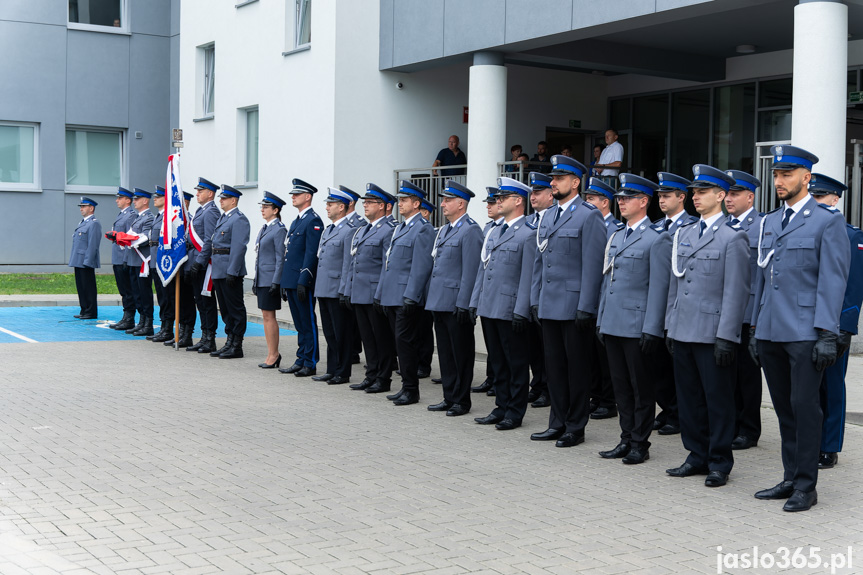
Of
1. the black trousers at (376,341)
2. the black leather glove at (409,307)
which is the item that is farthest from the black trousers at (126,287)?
the black leather glove at (409,307)

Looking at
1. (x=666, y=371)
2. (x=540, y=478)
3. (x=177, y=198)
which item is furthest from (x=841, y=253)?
(x=177, y=198)

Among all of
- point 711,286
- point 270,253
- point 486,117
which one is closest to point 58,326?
point 270,253

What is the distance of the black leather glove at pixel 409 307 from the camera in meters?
9.99

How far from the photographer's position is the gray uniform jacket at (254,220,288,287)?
12.2m

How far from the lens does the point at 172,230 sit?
14289mm

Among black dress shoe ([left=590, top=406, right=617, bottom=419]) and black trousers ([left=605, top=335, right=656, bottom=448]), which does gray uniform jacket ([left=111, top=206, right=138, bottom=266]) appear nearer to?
black dress shoe ([left=590, top=406, right=617, bottom=419])

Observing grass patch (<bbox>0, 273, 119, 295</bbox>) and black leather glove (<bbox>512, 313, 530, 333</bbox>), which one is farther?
grass patch (<bbox>0, 273, 119, 295</bbox>)

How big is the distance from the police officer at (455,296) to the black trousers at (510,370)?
424 millimetres

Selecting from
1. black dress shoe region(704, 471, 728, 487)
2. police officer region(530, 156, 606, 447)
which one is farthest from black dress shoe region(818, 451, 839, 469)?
police officer region(530, 156, 606, 447)

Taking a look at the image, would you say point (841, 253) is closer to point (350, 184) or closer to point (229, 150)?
point (350, 184)

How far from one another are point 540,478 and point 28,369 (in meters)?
7.30

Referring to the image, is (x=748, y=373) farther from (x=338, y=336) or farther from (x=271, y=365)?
(x=271, y=365)

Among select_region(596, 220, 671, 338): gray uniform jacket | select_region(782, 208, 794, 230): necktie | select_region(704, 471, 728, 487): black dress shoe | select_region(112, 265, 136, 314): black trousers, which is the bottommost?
select_region(704, 471, 728, 487): black dress shoe

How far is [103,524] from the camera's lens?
5.64 meters
